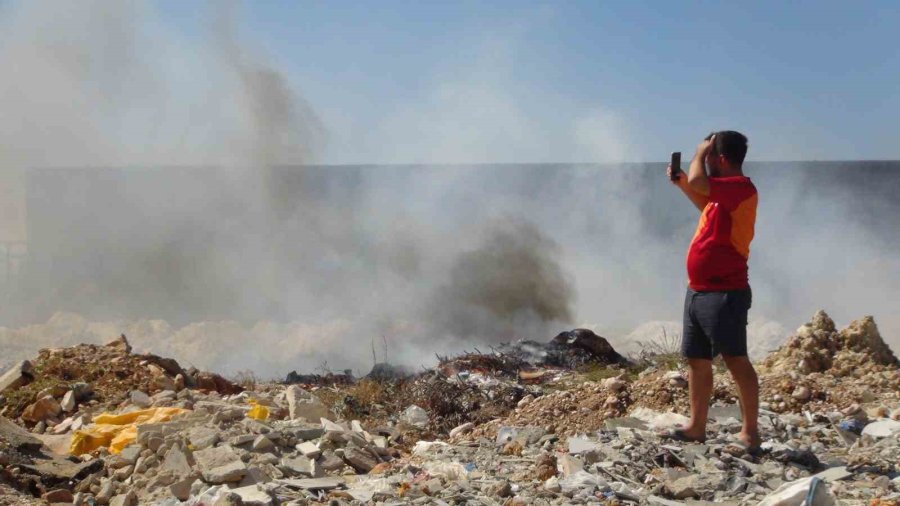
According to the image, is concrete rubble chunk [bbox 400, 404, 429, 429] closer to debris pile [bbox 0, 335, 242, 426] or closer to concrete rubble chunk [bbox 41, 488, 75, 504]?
debris pile [bbox 0, 335, 242, 426]

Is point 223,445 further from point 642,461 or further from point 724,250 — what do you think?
point 724,250

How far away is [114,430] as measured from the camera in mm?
6570

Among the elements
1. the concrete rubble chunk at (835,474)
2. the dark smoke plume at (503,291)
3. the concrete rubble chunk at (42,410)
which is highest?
the dark smoke plume at (503,291)

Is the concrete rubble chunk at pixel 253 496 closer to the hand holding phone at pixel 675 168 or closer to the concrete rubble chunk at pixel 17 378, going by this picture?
the hand holding phone at pixel 675 168

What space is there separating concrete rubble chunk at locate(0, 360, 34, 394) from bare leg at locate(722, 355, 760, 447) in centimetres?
628

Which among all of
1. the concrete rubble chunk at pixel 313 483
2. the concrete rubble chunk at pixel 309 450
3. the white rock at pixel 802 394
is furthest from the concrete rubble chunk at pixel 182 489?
the white rock at pixel 802 394

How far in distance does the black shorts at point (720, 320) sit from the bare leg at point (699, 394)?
9cm

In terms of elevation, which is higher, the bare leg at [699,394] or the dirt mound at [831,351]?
the dirt mound at [831,351]

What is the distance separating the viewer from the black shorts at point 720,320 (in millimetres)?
4902

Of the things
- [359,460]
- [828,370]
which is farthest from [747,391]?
[828,370]

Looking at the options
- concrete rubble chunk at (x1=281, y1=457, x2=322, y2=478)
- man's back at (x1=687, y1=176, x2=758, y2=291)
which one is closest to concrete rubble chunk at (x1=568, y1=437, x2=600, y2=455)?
man's back at (x1=687, y1=176, x2=758, y2=291)

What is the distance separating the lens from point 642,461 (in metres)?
4.99

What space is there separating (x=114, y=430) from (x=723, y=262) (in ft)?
14.6

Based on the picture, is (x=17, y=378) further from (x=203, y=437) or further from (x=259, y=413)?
(x=203, y=437)
